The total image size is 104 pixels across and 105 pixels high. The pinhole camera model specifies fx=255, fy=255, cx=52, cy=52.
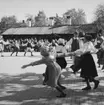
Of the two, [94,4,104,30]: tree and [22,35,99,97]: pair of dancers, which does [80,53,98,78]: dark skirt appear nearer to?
[22,35,99,97]: pair of dancers

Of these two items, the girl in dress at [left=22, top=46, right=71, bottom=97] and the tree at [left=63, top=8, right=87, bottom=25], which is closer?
the girl in dress at [left=22, top=46, right=71, bottom=97]

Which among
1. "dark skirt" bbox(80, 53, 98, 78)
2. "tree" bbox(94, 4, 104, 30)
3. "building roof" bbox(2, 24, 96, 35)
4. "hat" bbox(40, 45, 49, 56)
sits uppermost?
"tree" bbox(94, 4, 104, 30)

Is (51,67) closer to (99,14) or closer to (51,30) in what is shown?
(51,30)

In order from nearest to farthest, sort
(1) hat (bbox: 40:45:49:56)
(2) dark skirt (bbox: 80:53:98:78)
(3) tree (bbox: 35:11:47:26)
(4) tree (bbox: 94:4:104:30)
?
(1) hat (bbox: 40:45:49:56)
(2) dark skirt (bbox: 80:53:98:78)
(4) tree (bbox: 94:4:104:30)
(3) tree (bbox: 35:11:47:26)

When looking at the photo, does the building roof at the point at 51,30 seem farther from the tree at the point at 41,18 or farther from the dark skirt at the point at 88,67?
the tree at the point at 41,18

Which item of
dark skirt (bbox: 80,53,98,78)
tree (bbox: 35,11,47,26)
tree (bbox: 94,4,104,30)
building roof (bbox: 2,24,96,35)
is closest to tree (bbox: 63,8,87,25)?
tree (bbox: 35,11,47,26)

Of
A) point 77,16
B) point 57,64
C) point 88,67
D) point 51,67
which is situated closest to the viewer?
point 51,67

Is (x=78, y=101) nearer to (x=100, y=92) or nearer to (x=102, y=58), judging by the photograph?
(x=100, y=92)

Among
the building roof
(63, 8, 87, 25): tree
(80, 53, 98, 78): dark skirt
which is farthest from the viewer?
(63, 8, 87, 25): tree

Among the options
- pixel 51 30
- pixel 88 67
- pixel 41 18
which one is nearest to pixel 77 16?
pixel 41 18

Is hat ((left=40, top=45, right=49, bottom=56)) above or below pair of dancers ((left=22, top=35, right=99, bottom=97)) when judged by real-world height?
above

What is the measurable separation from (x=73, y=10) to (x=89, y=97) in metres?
87.4

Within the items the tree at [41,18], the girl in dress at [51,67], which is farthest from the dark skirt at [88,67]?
the tree at [41,18]

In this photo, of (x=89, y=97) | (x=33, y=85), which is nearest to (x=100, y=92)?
(x=89, y=97)
